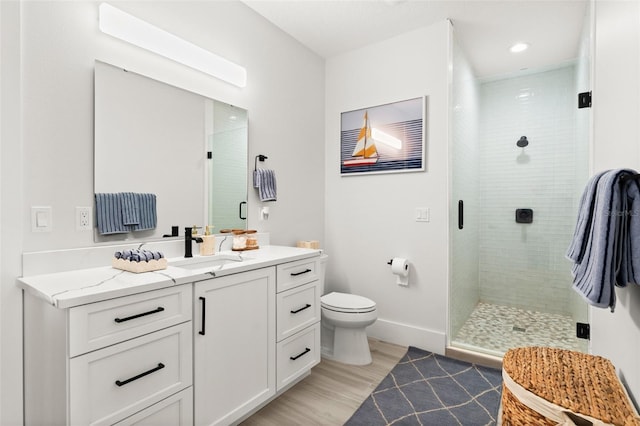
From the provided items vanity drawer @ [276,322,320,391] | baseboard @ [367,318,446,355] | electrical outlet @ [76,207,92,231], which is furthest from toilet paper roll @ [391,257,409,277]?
electrical outlet @ [76,207,92,231]

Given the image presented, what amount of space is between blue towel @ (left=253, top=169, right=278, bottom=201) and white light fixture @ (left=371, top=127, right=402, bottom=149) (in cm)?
103

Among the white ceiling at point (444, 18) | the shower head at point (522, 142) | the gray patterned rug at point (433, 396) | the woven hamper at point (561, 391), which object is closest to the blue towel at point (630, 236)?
the woven hamper at point (561, 391)

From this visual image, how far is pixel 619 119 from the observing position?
125 centimetres

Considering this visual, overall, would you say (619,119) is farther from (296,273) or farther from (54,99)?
(54,99)

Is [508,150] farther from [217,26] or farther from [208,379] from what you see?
[208,379]

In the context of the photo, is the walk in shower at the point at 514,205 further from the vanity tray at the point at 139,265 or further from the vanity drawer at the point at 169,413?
the vanity tray at the point at 139,265

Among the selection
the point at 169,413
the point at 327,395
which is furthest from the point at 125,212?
the point at 327,395

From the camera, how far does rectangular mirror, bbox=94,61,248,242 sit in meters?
1.61

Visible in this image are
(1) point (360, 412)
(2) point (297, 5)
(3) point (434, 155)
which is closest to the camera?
(1) point (360, 412)

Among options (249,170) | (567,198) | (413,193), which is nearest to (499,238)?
(567,198)

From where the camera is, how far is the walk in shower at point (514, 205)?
2723 millimetres

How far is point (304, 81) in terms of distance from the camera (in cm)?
298

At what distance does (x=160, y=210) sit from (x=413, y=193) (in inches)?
76.0

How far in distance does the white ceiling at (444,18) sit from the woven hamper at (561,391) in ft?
7.67
